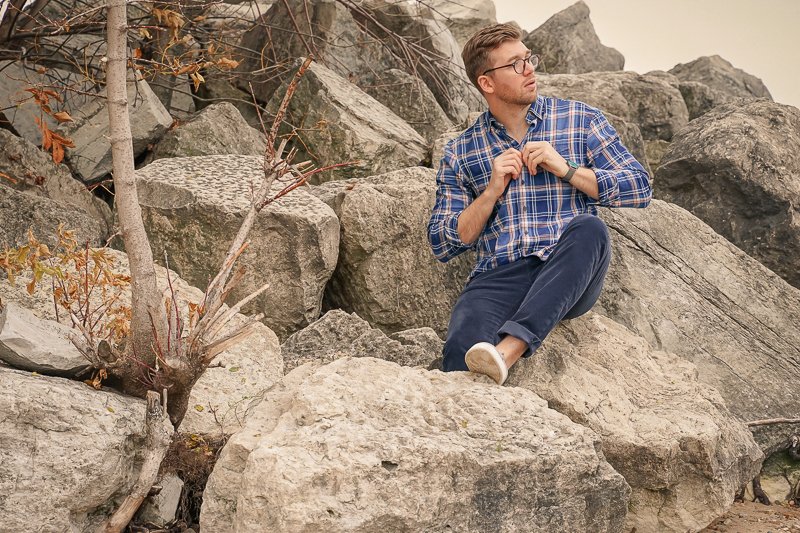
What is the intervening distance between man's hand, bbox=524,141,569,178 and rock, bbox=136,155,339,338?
45.3 inches

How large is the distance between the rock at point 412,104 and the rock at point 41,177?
2.68 metres

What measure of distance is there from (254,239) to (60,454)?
6.36 ft

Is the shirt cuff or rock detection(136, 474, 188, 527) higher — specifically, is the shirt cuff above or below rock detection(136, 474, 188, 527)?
above

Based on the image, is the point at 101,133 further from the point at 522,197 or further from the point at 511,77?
the point at 522,197

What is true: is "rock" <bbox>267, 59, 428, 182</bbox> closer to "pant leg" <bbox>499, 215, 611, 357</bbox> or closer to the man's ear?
the man's ear

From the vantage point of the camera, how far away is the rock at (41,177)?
5.44 meters

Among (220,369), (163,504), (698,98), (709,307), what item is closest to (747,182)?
(709,307)

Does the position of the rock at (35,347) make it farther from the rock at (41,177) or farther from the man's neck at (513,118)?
the man's neck at (513,118)

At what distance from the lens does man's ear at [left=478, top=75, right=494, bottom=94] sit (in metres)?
4.64

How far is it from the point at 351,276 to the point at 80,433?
2.22 m

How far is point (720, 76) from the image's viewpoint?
38.0 feet

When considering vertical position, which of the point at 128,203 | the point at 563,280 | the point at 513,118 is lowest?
the point at 563,280

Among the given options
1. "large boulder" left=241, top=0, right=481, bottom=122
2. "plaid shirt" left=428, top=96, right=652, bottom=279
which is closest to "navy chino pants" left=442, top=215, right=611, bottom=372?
"plaid shirt" left=428, top=96, right=652, bottom=279

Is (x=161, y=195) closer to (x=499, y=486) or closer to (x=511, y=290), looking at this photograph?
(x=511, y=290)
